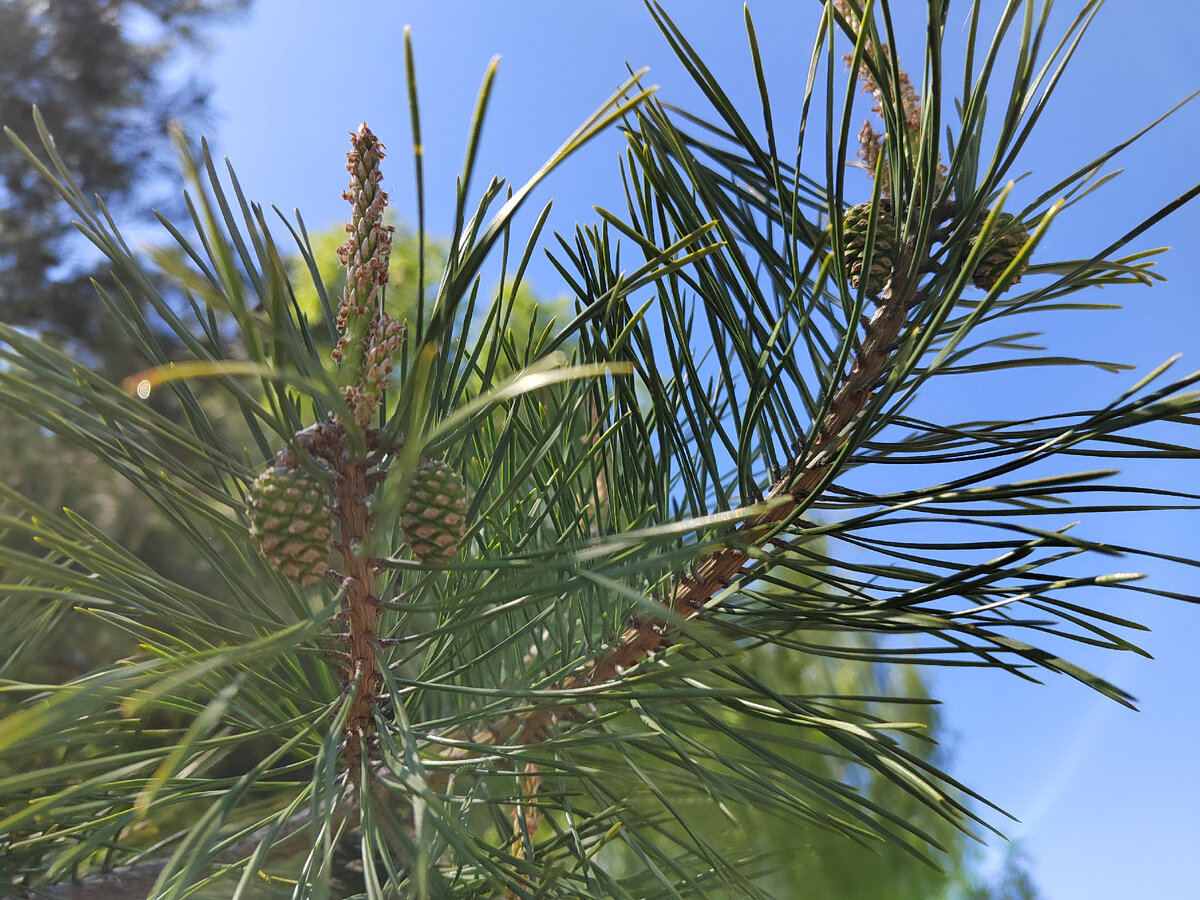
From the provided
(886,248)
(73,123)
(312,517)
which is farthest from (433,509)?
(73,123)

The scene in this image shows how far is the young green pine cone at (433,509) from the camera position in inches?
7.4

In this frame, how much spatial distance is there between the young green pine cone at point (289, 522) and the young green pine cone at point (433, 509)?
19 mm

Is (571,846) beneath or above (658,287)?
beneath

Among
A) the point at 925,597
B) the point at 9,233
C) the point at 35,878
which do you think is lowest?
the point at 35,878

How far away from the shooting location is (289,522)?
0.58ft

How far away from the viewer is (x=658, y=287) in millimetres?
234

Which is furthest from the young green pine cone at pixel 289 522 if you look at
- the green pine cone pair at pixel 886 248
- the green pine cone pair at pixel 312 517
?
the green pine cone pair at pixel 886 248

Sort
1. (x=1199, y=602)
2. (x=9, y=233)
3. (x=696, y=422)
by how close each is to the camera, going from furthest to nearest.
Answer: (x=9, y=233) < (x=696, y=422) < (x=1199, y=602)

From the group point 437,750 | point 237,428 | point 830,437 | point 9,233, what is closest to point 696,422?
point 830,437

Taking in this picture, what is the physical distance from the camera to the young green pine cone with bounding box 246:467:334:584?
0.18m

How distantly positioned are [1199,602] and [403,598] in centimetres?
20

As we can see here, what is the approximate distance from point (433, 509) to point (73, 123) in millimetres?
2161

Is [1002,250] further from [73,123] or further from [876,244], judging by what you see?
[73,123]

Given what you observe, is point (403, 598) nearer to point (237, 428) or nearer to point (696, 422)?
point (696, 422)
